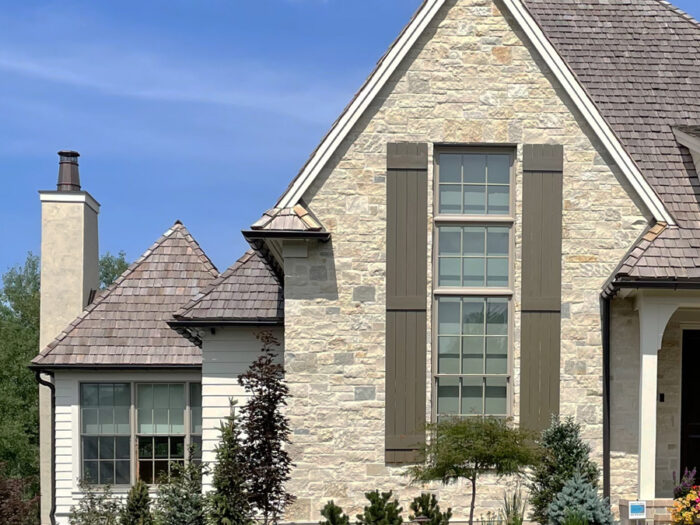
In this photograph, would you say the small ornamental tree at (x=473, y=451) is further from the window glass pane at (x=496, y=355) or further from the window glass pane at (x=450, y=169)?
the window glass pane at (x=450, y=169)

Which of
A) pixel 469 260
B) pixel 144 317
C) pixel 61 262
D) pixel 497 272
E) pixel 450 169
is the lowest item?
pixel 144 317

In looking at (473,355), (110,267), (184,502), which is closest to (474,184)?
(473,355)

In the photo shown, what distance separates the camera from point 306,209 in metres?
12.3

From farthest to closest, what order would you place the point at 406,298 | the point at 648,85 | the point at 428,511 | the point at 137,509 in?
the point at 648,85 → the point at 137,509 → the point at 406,298 → the point at 428,511

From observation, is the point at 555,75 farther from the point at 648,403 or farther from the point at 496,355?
the point at 648,403

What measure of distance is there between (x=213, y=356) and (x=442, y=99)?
5777mm

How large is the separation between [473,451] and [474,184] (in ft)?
12.9

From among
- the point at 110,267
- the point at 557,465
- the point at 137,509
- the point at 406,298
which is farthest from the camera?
the point at 110,267

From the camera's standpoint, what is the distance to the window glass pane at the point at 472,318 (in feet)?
40.8

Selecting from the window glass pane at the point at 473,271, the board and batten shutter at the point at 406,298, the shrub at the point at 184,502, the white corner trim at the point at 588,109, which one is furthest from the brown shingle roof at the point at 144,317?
the white corner trim at the point at 588,109

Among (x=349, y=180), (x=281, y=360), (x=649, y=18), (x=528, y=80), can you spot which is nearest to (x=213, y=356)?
(x=281, y=360)

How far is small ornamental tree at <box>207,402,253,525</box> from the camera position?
10891mm

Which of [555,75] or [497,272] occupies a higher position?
[555,75]

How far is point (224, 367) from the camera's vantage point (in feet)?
47.8
